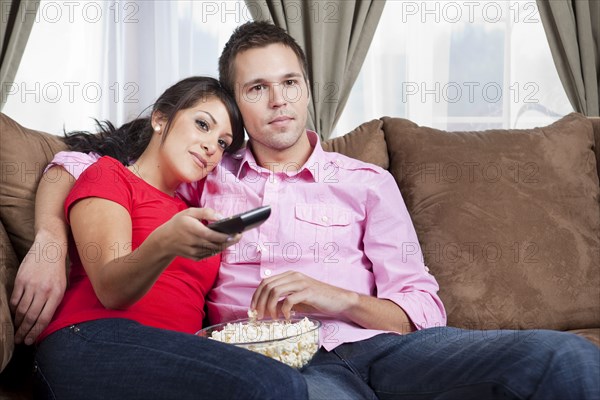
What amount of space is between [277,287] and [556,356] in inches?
22.4

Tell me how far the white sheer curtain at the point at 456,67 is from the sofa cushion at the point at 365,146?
2.95 ft

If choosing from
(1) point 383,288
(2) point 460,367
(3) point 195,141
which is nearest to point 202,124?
(3) point 195,141

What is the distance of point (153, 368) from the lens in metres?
1.23

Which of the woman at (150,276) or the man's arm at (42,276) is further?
the man's arm at (42,276)

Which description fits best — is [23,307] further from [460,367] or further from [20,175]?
[460,367]

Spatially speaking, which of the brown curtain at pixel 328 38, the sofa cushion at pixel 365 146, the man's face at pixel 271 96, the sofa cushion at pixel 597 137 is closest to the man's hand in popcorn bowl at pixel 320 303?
the man's face at pixel 271 96

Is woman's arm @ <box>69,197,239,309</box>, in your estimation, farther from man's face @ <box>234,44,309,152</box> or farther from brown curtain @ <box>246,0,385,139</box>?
brown curtain @ <box>246,0,385,139</box>

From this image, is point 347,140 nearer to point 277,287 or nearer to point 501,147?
point 501,147

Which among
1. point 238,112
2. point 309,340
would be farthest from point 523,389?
point 238,112

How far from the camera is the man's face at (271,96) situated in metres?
1.88

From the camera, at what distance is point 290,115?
188cm

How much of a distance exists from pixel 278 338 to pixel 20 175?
2.82 feet

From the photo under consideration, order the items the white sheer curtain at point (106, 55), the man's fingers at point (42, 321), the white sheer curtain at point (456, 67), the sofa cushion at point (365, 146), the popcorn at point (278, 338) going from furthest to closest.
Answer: the white sheer curtain at point (456, 67) → the white sheer curtain at point (106, 55) → the sofa cushion at point (365, 146) → the man's fingers at point (42, 321) → the popcorn at point (278, 338)

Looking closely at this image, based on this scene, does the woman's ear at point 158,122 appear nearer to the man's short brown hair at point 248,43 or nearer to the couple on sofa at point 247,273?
the couple on sofa at point 247,273
